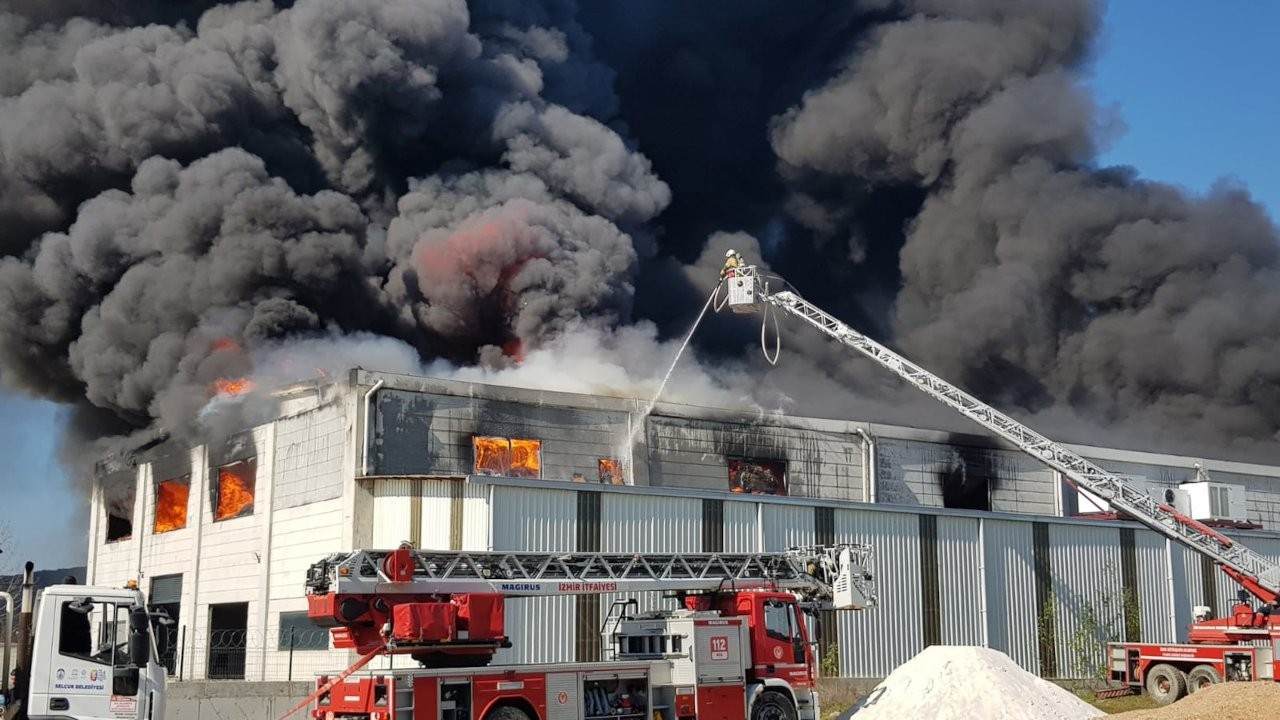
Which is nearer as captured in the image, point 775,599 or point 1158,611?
point 775,599

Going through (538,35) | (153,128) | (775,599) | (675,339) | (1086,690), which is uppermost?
(538,35)

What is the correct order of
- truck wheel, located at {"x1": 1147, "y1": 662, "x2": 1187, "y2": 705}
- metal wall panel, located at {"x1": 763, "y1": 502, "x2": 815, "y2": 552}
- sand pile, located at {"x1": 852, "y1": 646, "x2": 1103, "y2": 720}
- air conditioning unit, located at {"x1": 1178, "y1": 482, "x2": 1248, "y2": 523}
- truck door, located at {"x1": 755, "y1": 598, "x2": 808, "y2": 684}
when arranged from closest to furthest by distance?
truck door, located at {"x1": 755, "y1": 598, "x2": 808, "y2": 684} < sand pile, located at {"x1": 852, "y1": 646, "x2": 1103, "y2": 720} < truck wheel, located at {"x1": 1147, "y1": 662, "x2": 1187, "y2": 705} < metal wall panel, located at {"x1": 763, "y1": 502, "x2": 815, "y2": 552} < air conditioning unit, located at {"x1": 1178, "y1": 482, "x2": 1248, "y2": 523}

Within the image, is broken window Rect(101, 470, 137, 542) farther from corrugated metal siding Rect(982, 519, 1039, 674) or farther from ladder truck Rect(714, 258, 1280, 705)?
corrugated metal siding Rect(982, 519, 1039, 674)

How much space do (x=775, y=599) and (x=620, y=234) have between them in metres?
29.1

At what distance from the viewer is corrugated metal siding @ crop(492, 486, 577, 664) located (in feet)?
90.5

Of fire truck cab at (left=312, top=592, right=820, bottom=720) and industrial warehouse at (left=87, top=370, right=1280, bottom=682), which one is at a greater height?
industrial warehouse at (left=87, top=370, right=1280, bottom=682)

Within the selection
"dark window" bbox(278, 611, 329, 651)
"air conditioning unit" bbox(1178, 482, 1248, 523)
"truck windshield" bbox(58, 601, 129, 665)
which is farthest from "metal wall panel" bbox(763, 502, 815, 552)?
"truck windshield" bbox(58, 601, 129, 665)

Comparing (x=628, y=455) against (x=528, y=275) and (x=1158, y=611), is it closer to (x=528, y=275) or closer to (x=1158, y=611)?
(x=528, y=275)

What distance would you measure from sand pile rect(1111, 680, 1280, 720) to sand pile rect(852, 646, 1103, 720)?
1.13 metres

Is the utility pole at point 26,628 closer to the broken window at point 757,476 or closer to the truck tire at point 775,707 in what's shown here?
the truck tire at point 775,707

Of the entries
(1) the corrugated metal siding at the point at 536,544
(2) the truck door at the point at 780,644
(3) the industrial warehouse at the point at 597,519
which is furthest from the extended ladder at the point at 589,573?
(1) the corrugated metal siding at the point at 536,544

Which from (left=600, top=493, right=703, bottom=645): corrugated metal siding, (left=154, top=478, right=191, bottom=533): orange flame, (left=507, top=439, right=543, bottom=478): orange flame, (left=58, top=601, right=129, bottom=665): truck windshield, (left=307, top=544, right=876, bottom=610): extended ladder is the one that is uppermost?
(left=507, top=439, right=543, bottom=478): orange flame

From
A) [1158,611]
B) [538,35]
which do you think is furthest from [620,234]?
[1158,611]

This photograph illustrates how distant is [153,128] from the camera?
42.4m
